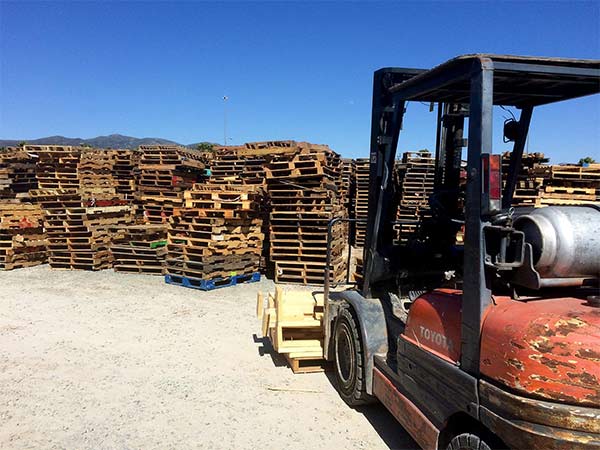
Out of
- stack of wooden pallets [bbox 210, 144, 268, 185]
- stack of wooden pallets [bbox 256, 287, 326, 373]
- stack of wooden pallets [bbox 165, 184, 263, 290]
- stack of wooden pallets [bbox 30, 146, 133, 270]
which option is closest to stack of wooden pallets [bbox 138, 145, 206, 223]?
stack of wooden pallets [bbox 30, 146, 133, 270]

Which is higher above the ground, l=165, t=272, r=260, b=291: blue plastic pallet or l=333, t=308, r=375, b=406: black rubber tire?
l=333, t=308, r=375, b=406: black rubber tire

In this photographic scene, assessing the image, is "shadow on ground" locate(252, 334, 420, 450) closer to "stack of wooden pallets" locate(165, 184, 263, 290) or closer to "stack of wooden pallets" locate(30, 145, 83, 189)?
"stack of wooden pallets" locate(165, 184, 263, 290)

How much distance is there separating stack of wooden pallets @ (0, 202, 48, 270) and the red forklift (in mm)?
11567

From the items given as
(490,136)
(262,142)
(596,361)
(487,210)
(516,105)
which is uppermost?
(262,142)

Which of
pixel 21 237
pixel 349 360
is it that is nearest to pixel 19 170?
pixel 21 237

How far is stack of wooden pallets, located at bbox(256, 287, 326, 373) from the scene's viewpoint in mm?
5254

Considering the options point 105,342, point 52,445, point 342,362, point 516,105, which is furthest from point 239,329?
point 516,105

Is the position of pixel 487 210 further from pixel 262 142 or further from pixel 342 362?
pixel 262 142

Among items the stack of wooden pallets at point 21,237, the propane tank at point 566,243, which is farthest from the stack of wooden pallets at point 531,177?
the stack of wooden pallets at point 21,237

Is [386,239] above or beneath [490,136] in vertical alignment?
beneath

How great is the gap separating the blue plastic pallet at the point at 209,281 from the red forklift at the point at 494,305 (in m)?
6.03

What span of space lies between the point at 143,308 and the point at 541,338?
741 cm

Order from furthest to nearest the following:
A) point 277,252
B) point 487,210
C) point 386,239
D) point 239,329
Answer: point 277,252 < point 239,329 < point 386,239 < point 487,210

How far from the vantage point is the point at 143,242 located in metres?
11.2
